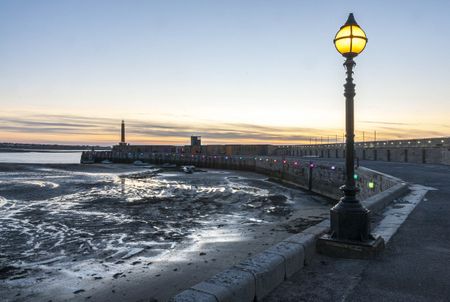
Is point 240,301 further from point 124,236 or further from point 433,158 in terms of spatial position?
point 433,158

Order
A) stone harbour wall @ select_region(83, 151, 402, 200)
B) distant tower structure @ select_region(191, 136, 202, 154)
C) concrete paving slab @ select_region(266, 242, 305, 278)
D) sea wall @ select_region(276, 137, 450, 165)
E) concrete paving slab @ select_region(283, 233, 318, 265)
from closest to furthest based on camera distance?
concrete paving slab @ select_region(266, 242, 305, 278), concrete paving slab @ select_region(283, 233, 318, 265), stone harbour wall @ select_region(83, 151, 402, 200), sea wall @ select_region(276, 137, 450, 165), distant tower structure @ select_region(191, 136, 202, 154)

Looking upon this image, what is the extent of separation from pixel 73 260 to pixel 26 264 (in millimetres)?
1081

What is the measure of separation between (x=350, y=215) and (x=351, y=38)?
2766 mm

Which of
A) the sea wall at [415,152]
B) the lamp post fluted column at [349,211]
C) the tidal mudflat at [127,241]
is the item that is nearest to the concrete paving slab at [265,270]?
the lamp post fluted column at [349,211]

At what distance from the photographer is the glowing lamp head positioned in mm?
5539

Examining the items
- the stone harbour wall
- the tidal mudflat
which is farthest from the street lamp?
the stone harbour wall

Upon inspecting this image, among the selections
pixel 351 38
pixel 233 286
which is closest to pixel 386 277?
pixel 233 286

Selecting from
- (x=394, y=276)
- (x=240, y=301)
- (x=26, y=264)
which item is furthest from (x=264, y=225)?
(x=240, y=301)

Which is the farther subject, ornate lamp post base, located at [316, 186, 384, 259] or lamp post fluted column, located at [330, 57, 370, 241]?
lamp post fluted column, located at [330, 57, 370, 241]

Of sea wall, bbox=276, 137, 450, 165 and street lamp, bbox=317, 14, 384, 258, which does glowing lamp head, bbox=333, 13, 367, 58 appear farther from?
sea wall, bbox=276, 137, 450, 165

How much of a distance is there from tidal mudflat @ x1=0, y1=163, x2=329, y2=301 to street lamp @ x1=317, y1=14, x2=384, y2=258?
318 cm

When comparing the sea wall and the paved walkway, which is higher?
the sea wall

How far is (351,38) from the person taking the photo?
18.1 ft

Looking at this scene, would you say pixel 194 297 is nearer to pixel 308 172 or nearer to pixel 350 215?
pixel 350 215
